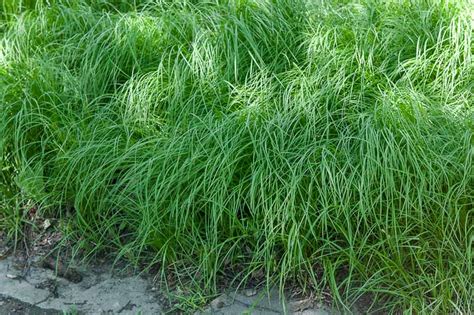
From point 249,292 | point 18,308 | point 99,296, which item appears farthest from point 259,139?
point 18,308

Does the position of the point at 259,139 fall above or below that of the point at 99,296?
above

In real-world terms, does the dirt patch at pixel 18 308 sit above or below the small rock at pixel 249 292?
below

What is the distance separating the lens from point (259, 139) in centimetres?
380

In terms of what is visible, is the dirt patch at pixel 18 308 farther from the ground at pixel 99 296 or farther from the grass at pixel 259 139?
the grass at pixel 259 139

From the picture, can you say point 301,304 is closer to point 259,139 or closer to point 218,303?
point 218,303

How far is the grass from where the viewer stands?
11.7 ft

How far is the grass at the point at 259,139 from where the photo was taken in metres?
3.56

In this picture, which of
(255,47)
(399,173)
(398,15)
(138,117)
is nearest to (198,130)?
(138,117)

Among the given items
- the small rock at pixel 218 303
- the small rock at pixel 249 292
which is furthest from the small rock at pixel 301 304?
the small rock at pixel 218 303

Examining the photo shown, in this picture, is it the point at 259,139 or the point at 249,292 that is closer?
the point at 249,292

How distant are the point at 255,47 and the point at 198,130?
0.62 metres

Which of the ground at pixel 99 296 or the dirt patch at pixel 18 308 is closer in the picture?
the ground at pixel 99 296

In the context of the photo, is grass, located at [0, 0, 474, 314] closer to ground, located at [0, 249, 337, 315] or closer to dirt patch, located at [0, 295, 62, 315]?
ground, located at [0, 249, 337, 315]

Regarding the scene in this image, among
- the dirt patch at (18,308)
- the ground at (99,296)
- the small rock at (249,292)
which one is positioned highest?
the small rock at (249,292)
